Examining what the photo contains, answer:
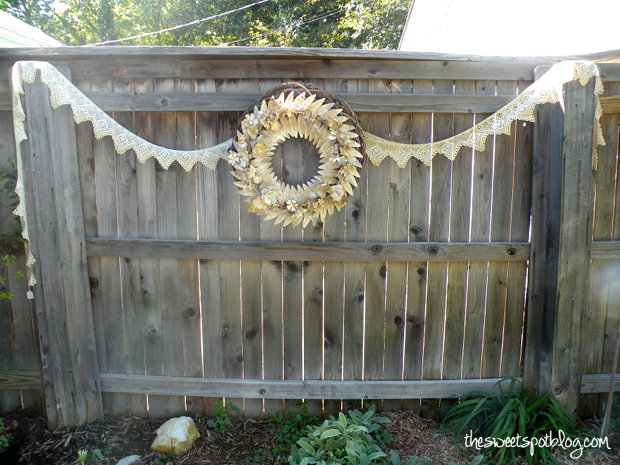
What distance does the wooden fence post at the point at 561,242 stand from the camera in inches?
81.0

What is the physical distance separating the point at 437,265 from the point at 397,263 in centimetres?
23

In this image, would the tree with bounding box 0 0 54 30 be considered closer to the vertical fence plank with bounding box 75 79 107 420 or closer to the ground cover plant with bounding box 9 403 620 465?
the vertical fence plank with bounding box 75 79 107 420

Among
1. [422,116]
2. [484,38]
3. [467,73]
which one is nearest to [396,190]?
[422,116]

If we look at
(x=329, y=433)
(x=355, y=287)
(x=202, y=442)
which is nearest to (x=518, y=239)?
(x=355, y=287)

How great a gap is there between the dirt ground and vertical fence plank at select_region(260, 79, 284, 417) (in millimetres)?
247

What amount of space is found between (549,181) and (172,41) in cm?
1344

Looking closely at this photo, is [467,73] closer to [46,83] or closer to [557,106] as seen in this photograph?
[557,106]

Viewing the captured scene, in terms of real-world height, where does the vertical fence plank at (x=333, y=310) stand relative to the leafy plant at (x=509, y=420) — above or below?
above

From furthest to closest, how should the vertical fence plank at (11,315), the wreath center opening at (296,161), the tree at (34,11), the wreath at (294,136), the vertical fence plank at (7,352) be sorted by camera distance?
1. the tree at (34,11)
2. the vertical fence plank at (7,352)
3. the vertical fence plank at (11,315)
4. the wreath center opening at (296,161)
5. the wreath at (294,136)

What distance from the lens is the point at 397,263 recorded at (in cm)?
225

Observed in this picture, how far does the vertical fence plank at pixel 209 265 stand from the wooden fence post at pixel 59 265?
2.15 ft

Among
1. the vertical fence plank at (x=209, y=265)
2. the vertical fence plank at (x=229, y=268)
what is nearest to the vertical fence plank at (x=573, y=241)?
the vertical fence plank at (x=229, y=268)

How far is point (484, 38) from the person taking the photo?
4.13 metres

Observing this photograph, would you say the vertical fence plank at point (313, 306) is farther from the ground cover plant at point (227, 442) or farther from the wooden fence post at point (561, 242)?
the wooden fence post at point (561, 242)
